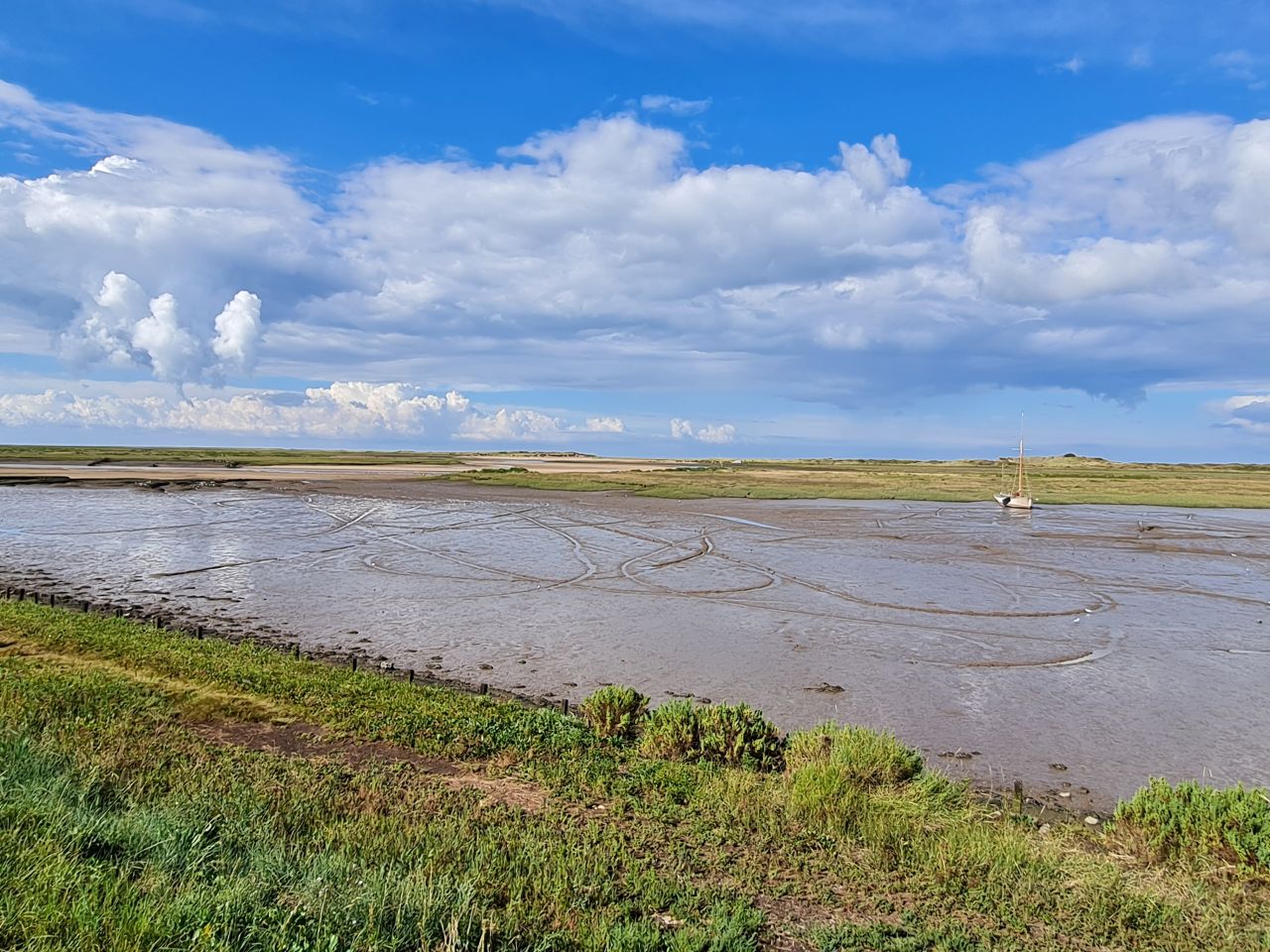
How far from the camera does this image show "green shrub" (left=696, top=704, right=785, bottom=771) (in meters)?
10.3

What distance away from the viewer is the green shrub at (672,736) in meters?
10.5

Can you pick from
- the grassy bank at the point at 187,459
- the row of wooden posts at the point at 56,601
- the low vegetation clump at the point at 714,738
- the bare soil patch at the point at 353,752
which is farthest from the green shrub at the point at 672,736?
the grassy bank at the point at 187,459

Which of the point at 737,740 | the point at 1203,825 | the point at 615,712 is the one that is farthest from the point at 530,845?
the point at 1203,825

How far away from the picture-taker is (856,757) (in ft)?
31.4

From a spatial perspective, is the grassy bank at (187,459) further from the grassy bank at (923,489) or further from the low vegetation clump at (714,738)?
the low vegetation clump at (714,738)

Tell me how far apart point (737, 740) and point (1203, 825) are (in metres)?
5.08

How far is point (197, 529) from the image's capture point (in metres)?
35.9

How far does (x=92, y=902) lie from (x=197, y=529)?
116ft

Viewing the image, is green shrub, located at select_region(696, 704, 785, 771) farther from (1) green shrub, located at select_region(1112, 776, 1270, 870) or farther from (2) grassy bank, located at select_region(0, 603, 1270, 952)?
(1) green shrub, located at select_region(1112, 776, 1270, 870)

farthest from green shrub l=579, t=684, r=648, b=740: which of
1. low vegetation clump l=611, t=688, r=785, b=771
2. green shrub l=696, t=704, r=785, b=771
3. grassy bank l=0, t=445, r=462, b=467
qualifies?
grassy bank l=0, t=445, r=462, b=467

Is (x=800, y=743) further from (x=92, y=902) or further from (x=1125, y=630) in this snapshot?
(x=1125, y=630)

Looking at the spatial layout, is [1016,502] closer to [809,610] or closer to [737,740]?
[809,610]

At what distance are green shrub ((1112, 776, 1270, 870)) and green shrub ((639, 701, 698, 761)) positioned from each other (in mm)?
4988

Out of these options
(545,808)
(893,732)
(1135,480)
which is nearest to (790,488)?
(1135,480)
